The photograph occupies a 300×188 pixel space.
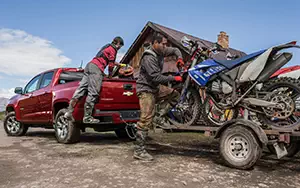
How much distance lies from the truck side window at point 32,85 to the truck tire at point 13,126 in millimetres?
990

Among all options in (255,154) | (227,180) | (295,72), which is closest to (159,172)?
(227,180)

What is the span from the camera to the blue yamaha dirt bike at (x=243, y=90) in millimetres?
4465

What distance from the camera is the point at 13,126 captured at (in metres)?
8.98

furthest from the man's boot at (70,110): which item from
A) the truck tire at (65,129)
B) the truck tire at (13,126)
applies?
the truck tire at (13,126)

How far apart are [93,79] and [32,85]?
10.6 ft

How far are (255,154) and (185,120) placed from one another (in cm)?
168

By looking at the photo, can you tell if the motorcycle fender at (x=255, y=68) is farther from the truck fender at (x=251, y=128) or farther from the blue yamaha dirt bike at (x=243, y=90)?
the truck fender at (x=251, y=128)

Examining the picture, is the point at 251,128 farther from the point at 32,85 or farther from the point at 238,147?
the point at 32,85

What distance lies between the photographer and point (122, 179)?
383cm

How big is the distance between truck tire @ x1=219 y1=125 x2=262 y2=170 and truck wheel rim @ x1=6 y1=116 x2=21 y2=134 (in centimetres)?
683

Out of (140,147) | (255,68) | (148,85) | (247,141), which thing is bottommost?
(140,147)

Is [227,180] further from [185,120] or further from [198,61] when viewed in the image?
[198,61]

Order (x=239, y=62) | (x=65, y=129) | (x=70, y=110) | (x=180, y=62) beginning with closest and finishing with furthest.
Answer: (x=239, y=62) < (x=180, y=62) < (x=70, y=110) < (x=65, y=129)

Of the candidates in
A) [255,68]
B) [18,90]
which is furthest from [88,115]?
[18,90]
